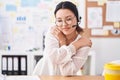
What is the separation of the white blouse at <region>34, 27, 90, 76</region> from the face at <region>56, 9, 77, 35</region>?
4.2 inches

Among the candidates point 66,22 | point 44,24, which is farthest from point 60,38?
point 44,24

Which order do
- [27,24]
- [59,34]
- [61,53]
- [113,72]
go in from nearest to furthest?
[113,72] < [61,53] < [59,34] < [27,24]

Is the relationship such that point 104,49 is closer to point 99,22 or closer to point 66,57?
point 99,22

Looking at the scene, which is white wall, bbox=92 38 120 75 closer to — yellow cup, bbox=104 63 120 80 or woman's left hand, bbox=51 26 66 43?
woman's left hand, bbox=51 26 66 43

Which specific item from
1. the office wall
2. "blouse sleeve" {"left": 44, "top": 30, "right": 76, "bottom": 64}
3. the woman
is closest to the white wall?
the office wall

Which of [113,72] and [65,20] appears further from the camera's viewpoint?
[65,20]

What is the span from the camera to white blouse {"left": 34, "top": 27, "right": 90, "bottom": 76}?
1521 millimetres

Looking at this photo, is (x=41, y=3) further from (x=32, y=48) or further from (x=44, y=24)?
(x=32, y=48)

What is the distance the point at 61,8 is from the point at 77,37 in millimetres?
213

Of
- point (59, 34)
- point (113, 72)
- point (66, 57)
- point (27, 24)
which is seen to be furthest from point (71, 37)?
point (27, 24)

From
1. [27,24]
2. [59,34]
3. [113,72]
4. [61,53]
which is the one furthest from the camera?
[27,24]

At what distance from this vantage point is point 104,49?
10.7 feet

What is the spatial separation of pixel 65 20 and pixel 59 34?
4.8 inches

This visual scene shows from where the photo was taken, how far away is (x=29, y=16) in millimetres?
3223
